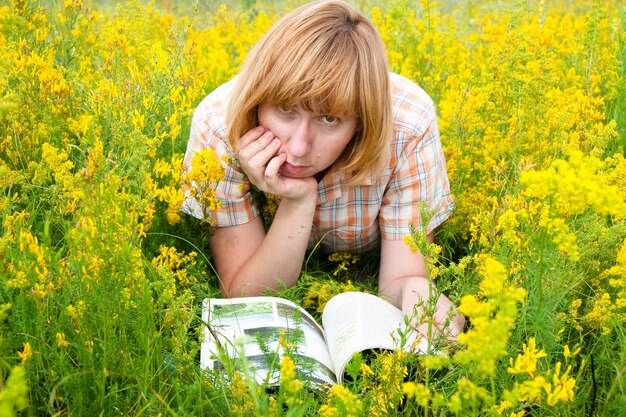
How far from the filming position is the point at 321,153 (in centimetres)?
252

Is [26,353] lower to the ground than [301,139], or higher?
lower

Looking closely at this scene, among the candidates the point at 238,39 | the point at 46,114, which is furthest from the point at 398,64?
the point at 46,114

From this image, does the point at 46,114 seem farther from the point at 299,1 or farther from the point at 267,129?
the point at 299,1

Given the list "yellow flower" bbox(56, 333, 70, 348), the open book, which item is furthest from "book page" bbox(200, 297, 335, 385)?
"yellow flower" bbox(56, 333, 70, 348)

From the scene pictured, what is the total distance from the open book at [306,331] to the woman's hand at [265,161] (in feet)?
1.30

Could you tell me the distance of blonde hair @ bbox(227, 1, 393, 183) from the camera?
242 cm

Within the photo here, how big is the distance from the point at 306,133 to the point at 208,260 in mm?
572

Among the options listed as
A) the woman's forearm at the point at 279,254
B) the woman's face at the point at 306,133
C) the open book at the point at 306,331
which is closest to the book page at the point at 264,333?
the open book at the point at 306,331

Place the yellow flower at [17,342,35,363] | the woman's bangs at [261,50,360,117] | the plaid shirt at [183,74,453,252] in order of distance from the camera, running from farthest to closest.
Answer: the plaid shirt at [183,74,453,252]
the woman's bangs at [261,50,360,117]
the yellow flower at [17,342,35,363]

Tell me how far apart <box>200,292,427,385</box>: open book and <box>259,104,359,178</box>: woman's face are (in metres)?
0.47

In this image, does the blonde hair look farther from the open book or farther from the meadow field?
the open book

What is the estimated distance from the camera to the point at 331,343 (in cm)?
226

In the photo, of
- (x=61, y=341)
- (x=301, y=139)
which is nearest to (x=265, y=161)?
(x=301, y=139)

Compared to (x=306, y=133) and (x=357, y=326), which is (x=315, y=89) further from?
(x=357, y=326)
